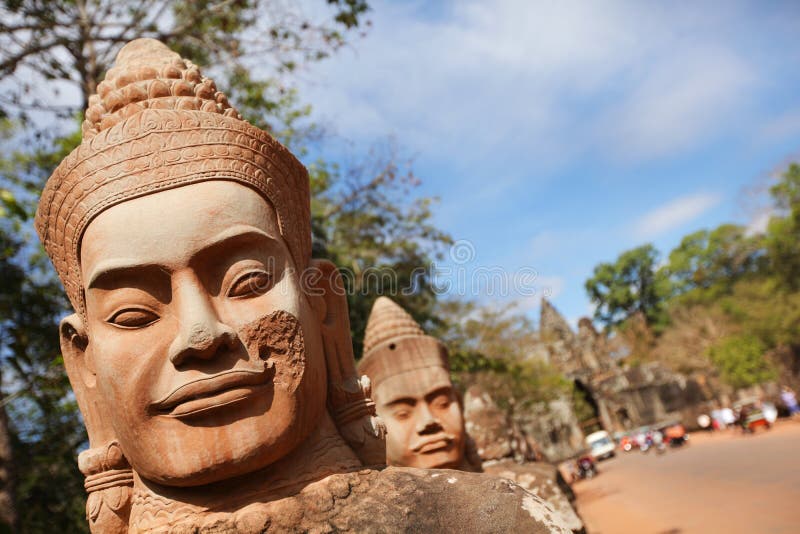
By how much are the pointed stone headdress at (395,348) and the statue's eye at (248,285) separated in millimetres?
2436

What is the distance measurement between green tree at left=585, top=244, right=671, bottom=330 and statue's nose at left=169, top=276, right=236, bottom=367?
5058cm

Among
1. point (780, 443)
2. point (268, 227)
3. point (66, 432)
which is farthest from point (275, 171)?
point (780, 443)

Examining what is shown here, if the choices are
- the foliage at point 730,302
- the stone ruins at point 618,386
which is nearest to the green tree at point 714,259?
Result: the foliage at point 730,302

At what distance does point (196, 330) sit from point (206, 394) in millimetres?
217

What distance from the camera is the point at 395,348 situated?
4414mm

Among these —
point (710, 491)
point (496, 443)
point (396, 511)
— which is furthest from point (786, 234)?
point (396, 511)

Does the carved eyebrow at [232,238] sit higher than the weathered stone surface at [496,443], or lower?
higher

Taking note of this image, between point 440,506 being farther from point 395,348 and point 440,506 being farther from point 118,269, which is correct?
point 395,348

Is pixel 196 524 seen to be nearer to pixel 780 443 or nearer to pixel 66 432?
pixel 66 432

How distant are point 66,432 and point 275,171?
6.94 meters

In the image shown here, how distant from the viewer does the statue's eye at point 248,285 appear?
79.9 inches

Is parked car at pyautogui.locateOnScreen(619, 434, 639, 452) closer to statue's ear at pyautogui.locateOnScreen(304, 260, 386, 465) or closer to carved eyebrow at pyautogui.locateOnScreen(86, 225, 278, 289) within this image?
statue's ear at pyautogui.locateOnScreen(304, 260, 386, 465)

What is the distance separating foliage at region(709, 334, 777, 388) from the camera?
23406 millimetres

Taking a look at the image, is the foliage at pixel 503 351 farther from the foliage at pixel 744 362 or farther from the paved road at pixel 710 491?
the foliage at pixel 744 362
